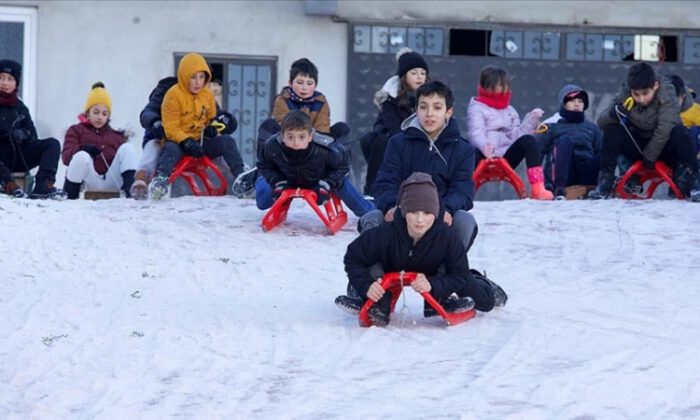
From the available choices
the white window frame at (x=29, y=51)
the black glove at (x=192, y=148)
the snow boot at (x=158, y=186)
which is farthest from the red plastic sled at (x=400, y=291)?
the white window frame at (x=29, y=51)

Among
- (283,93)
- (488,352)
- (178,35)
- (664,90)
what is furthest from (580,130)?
(488,352)

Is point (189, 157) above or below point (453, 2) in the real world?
below

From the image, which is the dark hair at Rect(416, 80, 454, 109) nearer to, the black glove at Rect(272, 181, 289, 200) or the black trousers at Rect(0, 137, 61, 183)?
the black glove at Rect(272, 181, 289, 200)

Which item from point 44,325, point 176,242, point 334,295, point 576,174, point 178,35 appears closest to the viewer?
point 44,325

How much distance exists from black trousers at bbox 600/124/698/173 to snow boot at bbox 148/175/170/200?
3.55 metres

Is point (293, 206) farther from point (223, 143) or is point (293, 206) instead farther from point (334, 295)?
point (334, 295)

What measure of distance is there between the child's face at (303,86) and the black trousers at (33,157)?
2224 millimetres

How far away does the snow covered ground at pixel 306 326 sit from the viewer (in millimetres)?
6035

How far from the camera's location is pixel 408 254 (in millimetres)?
7480

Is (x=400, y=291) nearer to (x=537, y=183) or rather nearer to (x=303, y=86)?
(x=303, y=86)

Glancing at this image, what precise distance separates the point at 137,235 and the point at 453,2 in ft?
21.8

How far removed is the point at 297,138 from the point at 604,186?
3311 millimetres

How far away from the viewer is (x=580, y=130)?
1352cm

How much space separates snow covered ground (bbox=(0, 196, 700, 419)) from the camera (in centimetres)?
604
